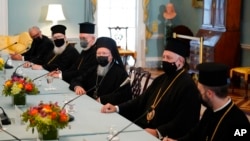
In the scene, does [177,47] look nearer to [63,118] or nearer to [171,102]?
[171,102]

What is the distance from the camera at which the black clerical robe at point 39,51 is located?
7.22 m

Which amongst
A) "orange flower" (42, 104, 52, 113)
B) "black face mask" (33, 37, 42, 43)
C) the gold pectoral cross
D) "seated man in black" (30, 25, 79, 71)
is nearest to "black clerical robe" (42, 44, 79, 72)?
"seated man in black" (30, 25, 79, 71)

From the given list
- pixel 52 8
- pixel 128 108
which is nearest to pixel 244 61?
pixel 52 8

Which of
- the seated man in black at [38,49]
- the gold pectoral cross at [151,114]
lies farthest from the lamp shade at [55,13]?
the gold pectoral cross at [151,114]

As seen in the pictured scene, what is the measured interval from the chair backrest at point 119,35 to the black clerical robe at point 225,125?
25.0ft

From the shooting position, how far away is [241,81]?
859cm

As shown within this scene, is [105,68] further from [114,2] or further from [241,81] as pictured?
[114,2]

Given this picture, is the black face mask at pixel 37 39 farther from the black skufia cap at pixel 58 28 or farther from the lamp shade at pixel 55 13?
the lamp shade at pixel 55 13

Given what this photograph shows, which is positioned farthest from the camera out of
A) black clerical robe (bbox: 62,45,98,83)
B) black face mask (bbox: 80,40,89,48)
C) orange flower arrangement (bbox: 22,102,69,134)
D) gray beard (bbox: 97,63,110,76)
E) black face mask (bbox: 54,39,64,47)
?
black face mask (bbox: 54,39,64,47)

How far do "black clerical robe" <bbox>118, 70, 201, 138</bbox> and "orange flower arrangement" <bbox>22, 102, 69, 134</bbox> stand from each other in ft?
3.42

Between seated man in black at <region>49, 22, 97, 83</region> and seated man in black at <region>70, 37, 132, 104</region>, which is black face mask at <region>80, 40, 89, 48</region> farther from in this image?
seated man in black at <region>70, 37, 132, 104</region>

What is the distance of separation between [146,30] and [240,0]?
2694mm

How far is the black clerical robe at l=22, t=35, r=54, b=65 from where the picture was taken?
23.7 ft

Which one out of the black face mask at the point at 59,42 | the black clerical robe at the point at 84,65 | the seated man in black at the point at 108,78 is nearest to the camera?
the seated man in black at the point at 108,78
